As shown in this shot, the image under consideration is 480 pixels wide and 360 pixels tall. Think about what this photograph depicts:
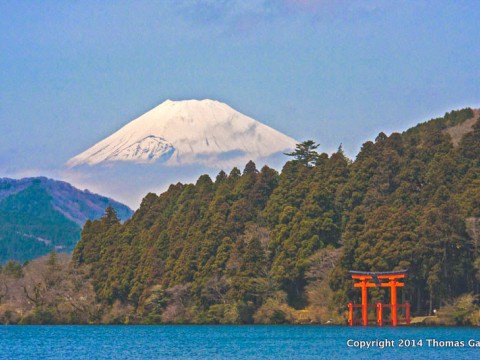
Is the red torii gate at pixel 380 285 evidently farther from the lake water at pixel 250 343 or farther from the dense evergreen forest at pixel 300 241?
the lake water at pixel 250 343

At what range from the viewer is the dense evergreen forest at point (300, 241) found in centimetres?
6300

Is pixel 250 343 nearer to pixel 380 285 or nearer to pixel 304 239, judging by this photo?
pixel 380 285

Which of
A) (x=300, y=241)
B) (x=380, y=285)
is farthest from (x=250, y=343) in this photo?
(x=300, y=241)

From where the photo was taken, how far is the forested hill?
63031mm

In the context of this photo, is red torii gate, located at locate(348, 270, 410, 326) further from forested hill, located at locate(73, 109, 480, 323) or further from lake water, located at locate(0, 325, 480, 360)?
lake water, located at locate(0, 325, 480, 360)

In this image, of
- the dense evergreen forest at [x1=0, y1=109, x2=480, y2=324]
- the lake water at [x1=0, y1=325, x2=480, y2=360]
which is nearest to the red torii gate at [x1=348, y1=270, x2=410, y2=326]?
the dense evergreen forest at [x1=0, y1=109, x2=480, y2=324]

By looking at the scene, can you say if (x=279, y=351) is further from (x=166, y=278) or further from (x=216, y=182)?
(x=216, y=182)

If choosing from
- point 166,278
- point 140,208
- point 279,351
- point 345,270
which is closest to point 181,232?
point 166,278

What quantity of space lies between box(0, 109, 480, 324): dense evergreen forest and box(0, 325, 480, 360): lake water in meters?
4.66

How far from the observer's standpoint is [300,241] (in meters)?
70.7

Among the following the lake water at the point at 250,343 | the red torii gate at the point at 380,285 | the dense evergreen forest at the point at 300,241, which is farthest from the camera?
the dense evergreen forest at the point at 300,241

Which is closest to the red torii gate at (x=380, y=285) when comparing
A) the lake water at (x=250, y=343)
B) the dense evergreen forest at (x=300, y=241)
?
the dense evergreen forest at (x=300, y=241)

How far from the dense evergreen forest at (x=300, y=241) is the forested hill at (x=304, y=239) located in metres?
0.10

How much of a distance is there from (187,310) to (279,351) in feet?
101
